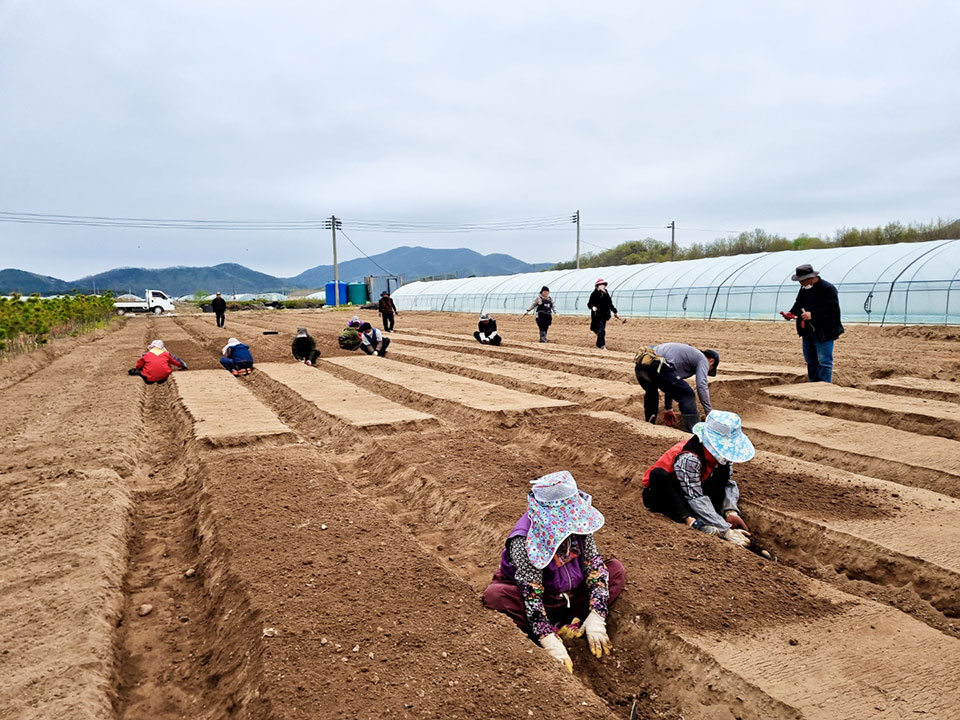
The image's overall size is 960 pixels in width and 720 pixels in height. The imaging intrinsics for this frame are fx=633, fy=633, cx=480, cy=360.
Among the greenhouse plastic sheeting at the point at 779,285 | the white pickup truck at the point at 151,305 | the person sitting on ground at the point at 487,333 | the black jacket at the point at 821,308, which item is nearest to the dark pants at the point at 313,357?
the person sitting on ground at the point at 487,333

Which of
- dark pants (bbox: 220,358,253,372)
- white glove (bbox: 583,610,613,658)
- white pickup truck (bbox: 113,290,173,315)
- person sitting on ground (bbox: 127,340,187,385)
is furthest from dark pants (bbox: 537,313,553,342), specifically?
white pickup truck (bbox: 113,290,173,315)

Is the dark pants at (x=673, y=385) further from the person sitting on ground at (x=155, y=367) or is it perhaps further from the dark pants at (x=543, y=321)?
the dark pants at (x=543, y=321)

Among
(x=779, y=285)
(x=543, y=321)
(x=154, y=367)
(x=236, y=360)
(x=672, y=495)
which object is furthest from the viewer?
(x=779, y=285)

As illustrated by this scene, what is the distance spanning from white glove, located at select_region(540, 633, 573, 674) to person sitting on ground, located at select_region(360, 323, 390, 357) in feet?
40.0

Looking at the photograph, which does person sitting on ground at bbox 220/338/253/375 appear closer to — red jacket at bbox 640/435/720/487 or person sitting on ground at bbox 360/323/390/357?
person sitting on ground at bbox 360/323/390/357

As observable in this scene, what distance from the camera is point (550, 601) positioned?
324 cm

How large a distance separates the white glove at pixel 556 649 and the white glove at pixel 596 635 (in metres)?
0.14

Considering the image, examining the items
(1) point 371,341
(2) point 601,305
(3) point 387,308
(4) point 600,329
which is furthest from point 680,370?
(3) point 387,308

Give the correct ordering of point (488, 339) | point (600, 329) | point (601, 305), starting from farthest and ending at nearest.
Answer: point (488, 339)
point (600, 329)
point (601, 305)

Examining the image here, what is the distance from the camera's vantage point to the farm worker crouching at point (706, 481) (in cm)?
396

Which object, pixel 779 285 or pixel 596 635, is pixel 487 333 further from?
pixel 596 635

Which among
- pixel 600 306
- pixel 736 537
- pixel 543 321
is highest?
pixel 600 306

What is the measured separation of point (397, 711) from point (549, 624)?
0.95 metres

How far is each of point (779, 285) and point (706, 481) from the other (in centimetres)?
1764
